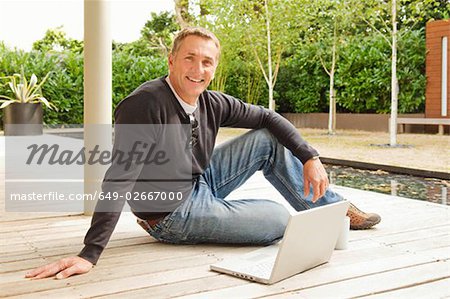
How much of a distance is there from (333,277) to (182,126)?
0.60m

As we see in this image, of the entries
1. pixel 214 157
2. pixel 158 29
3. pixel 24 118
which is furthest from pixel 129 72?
pixel 214 157

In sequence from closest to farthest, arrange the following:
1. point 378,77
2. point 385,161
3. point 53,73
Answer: point 385,161 → point 378,77 → point 53,73

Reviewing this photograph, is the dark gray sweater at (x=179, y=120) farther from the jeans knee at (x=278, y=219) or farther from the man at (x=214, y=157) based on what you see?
the jeans knee at (x=278, y=219)

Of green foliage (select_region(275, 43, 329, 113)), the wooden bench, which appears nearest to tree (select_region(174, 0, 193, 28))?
green foliage (select_region(275, 43, 329, 113))

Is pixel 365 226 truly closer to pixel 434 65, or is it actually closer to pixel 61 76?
pixel 434 65

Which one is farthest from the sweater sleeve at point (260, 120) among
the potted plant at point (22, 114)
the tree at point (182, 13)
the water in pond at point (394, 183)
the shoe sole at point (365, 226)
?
the tree at point (182, 13)

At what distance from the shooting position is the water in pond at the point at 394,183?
11.2ft

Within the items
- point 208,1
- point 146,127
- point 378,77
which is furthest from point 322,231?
point 208,1

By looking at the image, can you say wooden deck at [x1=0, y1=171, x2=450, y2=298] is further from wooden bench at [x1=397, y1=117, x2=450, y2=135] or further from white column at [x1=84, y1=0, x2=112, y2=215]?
wooden bench at [x1=397, y1=117, x2=450, y2=135]

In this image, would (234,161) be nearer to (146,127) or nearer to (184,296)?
(146,127)

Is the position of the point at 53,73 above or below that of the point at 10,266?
above

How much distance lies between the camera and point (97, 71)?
7.75 feet

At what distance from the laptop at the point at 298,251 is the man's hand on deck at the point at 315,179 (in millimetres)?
124

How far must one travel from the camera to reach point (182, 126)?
1.75 meters
